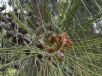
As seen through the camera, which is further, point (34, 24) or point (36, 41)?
point (34, 24)

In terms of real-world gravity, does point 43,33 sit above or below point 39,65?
above

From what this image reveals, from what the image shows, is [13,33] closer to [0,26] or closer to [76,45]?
[0,26]

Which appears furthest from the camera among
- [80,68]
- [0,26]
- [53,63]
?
[0,26]

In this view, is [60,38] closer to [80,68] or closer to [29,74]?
[80,68]

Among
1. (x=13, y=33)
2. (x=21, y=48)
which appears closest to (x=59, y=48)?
(x=21, y=48)

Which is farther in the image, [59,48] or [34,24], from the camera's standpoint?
[34,24]

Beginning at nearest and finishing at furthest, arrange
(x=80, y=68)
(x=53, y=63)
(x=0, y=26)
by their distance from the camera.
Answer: (x=80, y=68) < (x=53, y=63) < (x=0, y=26)

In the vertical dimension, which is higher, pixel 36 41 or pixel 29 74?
pixel 36 41

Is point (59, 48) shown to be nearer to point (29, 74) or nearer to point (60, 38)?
point (60, 38)

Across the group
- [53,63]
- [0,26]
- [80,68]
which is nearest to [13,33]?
[0,26]

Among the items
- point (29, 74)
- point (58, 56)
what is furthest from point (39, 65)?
point (58, 56)
